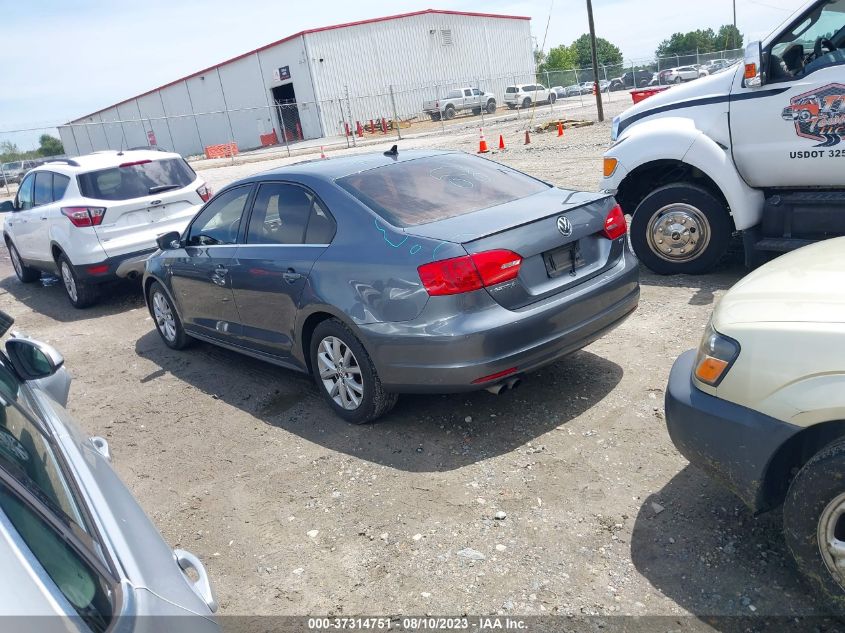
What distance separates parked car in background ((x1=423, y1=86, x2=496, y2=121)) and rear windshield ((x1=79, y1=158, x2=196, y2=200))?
37.3 metres

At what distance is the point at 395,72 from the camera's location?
49375 millimetres

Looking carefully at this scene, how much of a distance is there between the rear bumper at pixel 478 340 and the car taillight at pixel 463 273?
8 cm

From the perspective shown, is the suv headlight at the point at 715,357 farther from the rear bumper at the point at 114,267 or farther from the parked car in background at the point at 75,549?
the rear bumper at the point at 114,267

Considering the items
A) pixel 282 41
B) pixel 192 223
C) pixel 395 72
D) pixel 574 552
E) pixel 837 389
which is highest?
pixel 282 41

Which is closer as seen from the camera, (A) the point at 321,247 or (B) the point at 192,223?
(A) the point at 321,247

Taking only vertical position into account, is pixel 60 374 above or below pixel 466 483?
above

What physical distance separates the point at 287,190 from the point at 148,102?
6241cm

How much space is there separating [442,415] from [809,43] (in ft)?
14.0

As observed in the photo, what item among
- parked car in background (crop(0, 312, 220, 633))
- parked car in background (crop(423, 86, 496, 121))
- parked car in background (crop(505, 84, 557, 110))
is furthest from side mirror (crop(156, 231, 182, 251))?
parked car in background (crop(505, 84, 557, 110))

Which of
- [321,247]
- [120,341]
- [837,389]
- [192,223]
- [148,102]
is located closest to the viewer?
[837,389]

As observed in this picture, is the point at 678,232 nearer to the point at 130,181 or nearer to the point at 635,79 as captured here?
the point at 130,181

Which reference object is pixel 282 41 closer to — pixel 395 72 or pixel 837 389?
pixel 395 72

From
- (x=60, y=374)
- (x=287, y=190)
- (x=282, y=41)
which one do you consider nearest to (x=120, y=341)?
(x=287, y=190)

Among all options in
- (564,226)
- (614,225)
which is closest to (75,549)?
(564,226)
